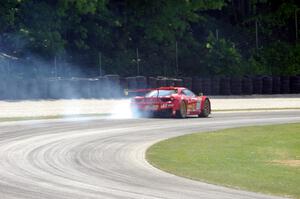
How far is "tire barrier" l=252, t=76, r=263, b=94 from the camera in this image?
1607 inches

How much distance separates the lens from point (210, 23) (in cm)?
4878

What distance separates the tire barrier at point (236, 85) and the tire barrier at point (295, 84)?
139 inches

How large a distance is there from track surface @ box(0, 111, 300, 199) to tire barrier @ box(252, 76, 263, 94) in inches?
699

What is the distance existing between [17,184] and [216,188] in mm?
2779

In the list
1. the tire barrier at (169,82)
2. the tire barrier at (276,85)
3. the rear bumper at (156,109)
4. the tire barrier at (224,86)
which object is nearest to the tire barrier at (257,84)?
the tire barrier at (276,85)

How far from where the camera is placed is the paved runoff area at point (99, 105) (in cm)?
2888

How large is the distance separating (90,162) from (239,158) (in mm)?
3015

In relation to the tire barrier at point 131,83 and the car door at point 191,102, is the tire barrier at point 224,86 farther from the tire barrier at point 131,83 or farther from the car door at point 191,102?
the car door at point 191,102

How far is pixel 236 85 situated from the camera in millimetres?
40031

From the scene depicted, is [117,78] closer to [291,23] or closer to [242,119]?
[242,119]

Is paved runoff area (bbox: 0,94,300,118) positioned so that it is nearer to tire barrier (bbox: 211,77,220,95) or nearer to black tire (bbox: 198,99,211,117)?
tire barrier (bbox: 211,77,220,95)

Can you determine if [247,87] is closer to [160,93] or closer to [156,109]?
[160,93]

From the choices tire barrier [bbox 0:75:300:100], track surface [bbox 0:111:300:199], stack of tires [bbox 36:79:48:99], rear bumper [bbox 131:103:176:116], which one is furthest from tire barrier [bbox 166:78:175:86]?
track surface [bbox 0:111:300:199]

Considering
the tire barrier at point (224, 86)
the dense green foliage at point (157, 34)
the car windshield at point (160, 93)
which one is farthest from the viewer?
the tire barrier at point (224, 86)
